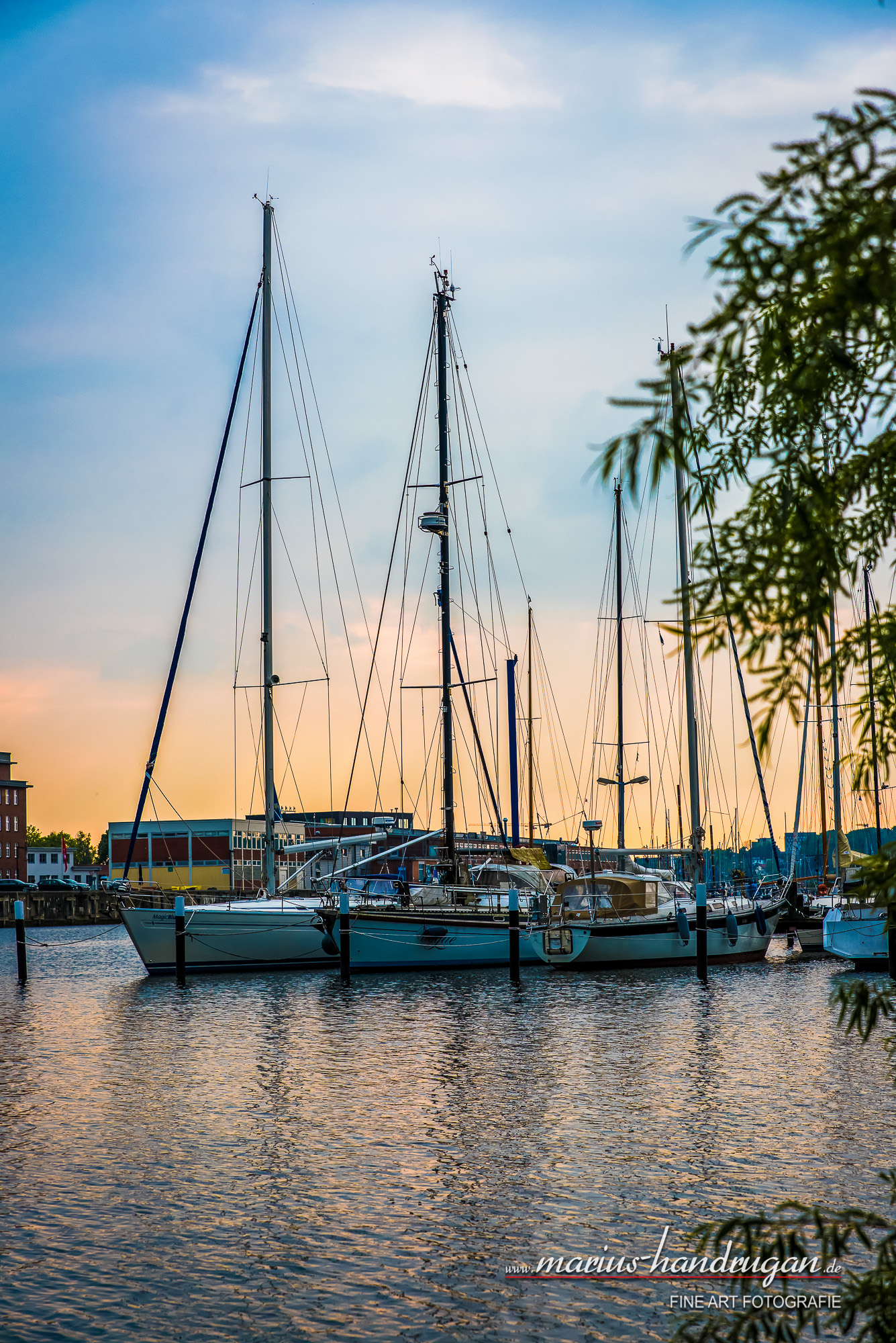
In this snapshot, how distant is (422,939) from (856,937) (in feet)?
48.4

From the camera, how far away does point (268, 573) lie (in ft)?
144

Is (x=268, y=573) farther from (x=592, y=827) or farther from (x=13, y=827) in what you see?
(x=13, y=827)

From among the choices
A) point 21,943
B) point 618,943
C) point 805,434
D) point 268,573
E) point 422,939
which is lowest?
point 618,943

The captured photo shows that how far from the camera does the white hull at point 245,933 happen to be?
4175 centimetres

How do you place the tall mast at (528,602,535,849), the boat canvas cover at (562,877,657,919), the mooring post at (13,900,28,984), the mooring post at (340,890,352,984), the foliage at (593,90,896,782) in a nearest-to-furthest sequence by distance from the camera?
the foliage at (593,90,896,782), the mooring post at (340,890,352,984), the boat canvas cover at (562,877,657,919), the mooring post at (13,900,28,984), the tall mast at (528,602,535,849)

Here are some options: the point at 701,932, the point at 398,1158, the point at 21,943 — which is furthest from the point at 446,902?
the point at 398,1158

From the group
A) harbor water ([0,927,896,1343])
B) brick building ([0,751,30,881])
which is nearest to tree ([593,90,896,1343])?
harbor water ([0,927,896,1343])

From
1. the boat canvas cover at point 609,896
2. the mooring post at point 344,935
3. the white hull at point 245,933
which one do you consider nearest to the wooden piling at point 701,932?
the boat canvas cover at point 609,896

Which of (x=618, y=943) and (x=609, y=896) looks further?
(x=609, y=896)

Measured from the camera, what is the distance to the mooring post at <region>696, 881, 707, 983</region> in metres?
38.5

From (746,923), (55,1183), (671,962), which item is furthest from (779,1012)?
(55,1183)

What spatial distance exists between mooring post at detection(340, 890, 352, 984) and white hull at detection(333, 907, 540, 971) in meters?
2.20

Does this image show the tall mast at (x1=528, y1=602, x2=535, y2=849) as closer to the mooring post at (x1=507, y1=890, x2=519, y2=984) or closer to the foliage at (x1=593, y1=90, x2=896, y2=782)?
the mooring post at (x1=507, y1=890, x2=519, y2=984)

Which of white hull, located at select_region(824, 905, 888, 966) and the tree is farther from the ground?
Result: the tree
